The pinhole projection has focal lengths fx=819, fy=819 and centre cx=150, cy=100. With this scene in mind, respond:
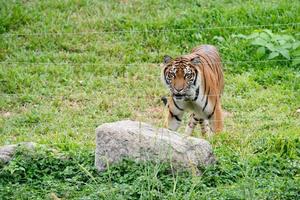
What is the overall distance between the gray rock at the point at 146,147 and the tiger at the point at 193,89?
3.53 feet

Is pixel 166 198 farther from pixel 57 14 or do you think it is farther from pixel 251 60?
pixel 57 14

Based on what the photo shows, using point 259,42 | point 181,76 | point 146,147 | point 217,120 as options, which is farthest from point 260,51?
point 146,147

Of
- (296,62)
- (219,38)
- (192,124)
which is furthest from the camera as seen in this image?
(219,38)

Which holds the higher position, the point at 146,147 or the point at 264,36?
the point at 264,36

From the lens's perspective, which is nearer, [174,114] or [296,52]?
[174,114]

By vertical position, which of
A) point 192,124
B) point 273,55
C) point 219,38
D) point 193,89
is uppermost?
point 219,38

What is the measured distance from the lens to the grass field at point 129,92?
648cm

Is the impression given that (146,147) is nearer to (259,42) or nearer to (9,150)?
(9,150)

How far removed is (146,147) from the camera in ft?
21.5

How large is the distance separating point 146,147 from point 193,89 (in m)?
1.42

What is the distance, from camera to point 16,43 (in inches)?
421

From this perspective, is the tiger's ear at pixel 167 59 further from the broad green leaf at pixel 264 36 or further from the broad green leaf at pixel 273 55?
the broad green leaf at pixel 264 36

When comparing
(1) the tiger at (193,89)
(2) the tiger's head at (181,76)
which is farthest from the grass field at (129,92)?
(2) the tiger's head at (181,76)

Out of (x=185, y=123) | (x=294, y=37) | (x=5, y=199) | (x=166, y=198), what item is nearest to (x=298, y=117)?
(x=185, y=123)
